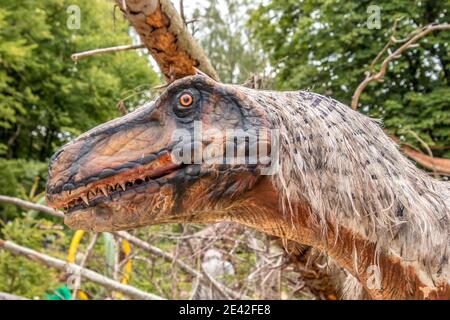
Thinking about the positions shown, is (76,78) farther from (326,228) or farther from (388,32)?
(326,228)

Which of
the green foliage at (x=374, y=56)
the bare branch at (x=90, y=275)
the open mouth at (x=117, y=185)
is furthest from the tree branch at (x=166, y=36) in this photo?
the green foliage at (x=374, y=56)

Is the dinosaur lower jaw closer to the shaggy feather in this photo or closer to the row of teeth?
the row of teeth

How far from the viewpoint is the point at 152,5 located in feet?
6.42

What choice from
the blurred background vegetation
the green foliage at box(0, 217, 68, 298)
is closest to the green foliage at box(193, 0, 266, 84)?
the blurred background vegetation

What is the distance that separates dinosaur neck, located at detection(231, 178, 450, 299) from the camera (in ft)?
4.44

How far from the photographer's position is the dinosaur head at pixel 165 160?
1257 millimetres

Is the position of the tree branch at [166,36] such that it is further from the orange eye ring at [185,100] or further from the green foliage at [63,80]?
the green foliage at [63,80]

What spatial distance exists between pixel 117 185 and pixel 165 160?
5.4 inches

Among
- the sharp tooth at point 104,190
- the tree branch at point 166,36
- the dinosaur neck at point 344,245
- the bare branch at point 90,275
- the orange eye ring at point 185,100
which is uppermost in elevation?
the tree branch at point 166,36

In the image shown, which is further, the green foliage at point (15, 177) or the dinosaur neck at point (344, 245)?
the green foliage at point (15, 177)

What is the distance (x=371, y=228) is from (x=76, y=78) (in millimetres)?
14998

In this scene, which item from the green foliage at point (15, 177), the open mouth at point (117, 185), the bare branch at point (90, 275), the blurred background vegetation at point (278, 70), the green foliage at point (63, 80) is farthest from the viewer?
the green foliage at point (63, 80)

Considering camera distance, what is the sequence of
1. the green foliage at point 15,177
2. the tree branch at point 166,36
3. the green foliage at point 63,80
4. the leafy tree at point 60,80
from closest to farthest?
the tree branch at point 166,36
the green foliage at point 15,177
the leafy tree at point 60,80
the green foliage at point 63,80
